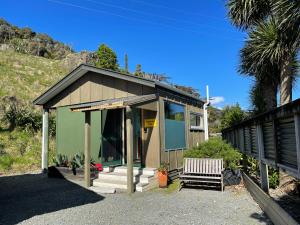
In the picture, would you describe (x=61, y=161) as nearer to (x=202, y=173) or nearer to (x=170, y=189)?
(x=170, y=189)

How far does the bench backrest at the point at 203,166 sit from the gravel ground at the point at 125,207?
0.69m

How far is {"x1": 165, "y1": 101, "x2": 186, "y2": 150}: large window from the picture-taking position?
428 inches

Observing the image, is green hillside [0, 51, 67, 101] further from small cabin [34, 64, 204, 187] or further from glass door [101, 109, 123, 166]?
glass door [101, 109, 123, 166]

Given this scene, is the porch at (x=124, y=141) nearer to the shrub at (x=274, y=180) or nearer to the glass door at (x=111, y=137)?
the glass door at (x=111, y=137)

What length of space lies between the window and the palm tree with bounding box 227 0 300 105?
131 inches

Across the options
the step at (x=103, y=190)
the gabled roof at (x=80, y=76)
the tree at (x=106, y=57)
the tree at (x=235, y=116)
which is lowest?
the step at (x=103, y=190)

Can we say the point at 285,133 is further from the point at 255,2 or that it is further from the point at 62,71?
the point at 62,71

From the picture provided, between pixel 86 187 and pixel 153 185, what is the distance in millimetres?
2193

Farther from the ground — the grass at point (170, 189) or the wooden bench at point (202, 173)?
the wooden bench at point (202, 173)

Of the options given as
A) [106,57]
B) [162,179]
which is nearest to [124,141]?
[162,179]

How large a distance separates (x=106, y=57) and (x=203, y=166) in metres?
24.2

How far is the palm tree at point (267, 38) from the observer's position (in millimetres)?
9263

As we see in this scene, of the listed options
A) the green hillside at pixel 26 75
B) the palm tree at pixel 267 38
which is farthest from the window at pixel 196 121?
the green hillside at pixel 26 75

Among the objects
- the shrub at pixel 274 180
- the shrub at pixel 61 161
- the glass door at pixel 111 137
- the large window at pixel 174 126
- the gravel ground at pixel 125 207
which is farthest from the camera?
the shrub at pixel 61 161
